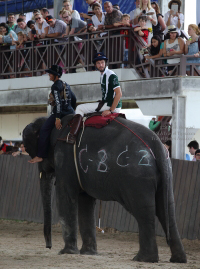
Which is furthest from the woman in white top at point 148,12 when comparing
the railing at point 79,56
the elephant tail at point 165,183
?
the elephant tail at point 165,183

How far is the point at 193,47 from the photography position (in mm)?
14938

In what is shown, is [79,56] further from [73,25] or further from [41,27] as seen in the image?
[41,27]

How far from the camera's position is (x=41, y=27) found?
18.6m

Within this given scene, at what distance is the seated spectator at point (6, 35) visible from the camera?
64.8 feet

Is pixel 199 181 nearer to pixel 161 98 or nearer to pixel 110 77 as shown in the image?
pixel 110 77

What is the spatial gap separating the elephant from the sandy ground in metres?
0.41

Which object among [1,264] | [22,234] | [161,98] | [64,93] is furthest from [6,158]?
[1,264]

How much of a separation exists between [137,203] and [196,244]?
3.78 meters

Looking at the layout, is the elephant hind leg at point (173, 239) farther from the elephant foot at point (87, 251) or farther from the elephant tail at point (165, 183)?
the elephant foot at point (87, 251)

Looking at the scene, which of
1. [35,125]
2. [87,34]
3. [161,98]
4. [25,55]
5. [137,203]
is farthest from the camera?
[25,55]

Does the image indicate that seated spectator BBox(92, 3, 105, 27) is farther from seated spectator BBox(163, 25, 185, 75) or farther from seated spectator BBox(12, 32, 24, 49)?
seated spectator BBox(12, 32, 24, 49)

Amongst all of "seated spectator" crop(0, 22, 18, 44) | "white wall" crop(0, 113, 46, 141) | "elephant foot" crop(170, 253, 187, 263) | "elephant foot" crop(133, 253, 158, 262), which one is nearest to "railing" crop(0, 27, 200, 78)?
"seated spectator" crop(0, 22, 18, 44)

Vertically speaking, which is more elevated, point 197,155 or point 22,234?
point 197,155

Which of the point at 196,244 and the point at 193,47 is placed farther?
the point at 193,47
